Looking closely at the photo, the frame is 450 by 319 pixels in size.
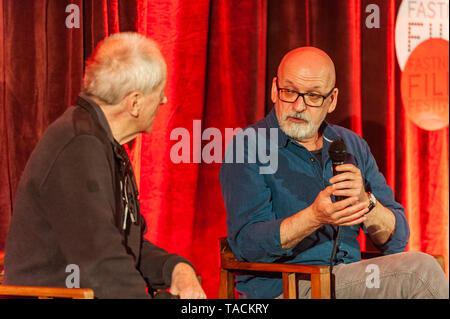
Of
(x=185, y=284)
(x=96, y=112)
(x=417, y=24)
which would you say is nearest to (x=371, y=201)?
(x=185, y=284)

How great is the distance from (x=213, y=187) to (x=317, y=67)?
94 cm

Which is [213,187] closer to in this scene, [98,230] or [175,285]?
[175,285]

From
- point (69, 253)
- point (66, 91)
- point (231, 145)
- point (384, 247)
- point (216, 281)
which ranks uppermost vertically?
point (66, 91)

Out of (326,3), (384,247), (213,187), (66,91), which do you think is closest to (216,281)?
(213,187)

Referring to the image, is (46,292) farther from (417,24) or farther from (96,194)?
(417,24)

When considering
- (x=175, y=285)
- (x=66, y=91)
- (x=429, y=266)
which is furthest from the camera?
(x=66, y=91)

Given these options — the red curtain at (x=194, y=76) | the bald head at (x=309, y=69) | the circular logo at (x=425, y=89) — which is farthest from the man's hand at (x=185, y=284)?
the circular logo at (x=425, y=89)

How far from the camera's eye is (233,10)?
301cm

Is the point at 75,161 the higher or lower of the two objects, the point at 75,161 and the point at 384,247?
the higher

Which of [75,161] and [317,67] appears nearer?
[75,161]

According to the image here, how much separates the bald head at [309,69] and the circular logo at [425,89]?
3.29 feet

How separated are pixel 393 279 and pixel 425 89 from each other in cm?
150

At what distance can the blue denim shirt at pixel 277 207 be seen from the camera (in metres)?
2.21

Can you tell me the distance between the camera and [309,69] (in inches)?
93.9
